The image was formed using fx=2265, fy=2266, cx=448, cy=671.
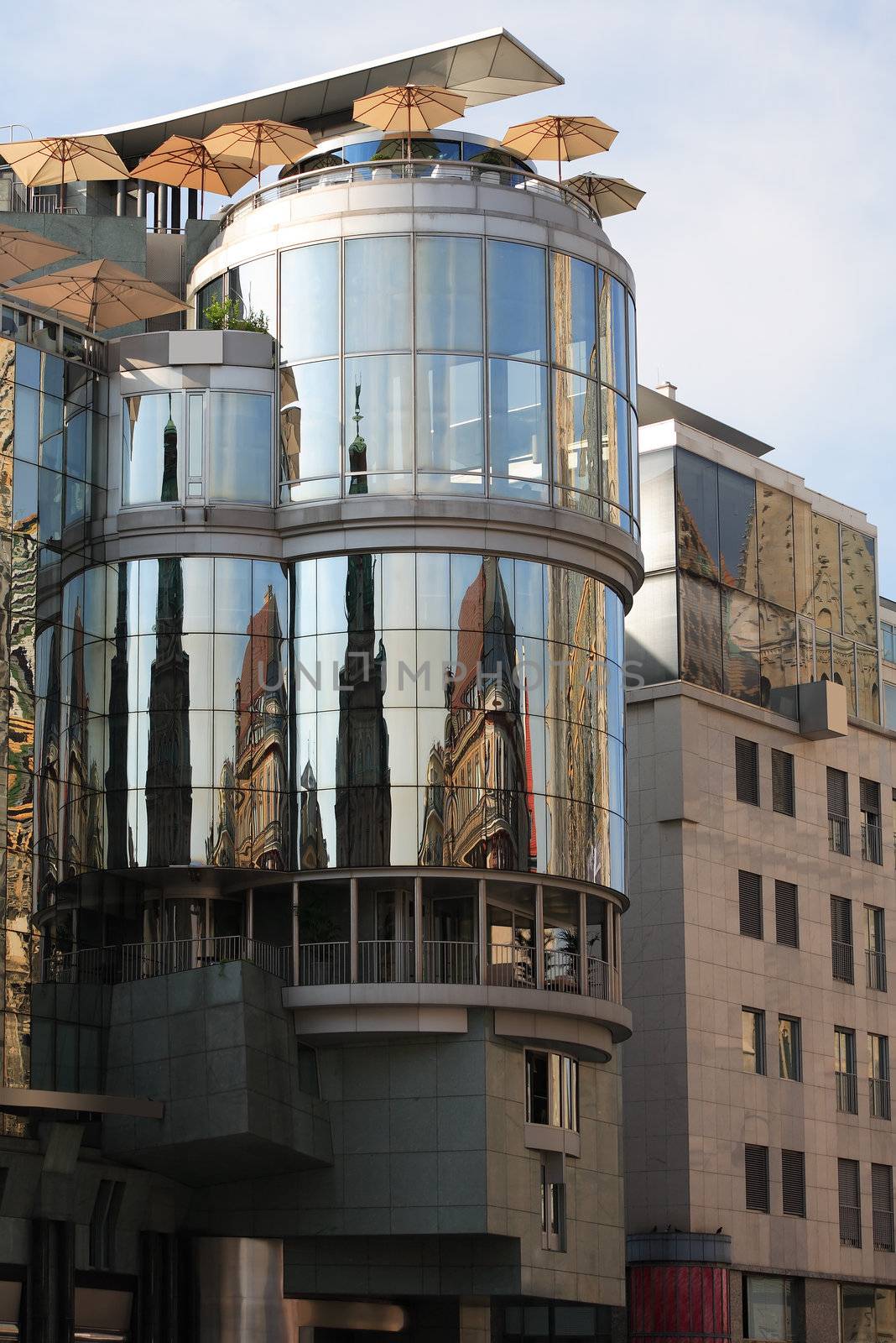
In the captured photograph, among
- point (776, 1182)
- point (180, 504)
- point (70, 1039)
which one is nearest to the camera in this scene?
point (70, 1039)

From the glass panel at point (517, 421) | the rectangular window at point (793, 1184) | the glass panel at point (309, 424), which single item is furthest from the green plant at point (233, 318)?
the rectangular window at point (793, 1184)

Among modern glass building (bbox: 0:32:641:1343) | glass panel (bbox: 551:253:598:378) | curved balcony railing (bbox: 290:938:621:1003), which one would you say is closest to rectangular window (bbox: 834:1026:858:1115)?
modern glass building (bbox: 0:32:641:1343)

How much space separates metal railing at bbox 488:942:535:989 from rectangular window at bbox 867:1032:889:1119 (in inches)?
894

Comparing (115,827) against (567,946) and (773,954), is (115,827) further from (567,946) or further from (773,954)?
(773,954)

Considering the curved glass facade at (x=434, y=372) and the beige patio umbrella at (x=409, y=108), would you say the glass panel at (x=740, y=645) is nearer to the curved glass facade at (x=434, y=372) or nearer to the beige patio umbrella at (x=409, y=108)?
the curved glass facade at (x=434, y=372)

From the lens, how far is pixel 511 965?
5281cm

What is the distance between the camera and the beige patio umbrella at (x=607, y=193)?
202ft

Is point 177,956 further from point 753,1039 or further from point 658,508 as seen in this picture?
point 658,508

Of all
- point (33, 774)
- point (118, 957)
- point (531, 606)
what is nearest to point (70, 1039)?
point (118, 957)

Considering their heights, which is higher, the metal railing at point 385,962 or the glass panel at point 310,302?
the glass panel at point 310,302

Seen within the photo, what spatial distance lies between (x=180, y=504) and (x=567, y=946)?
14.1m

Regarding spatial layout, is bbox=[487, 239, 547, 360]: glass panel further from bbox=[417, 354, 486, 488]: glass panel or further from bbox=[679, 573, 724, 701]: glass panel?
bbox=[679, 573, 724, 701]: glass panel

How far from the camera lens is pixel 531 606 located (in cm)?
5434

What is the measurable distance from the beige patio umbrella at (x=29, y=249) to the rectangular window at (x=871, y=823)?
3307cm
